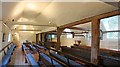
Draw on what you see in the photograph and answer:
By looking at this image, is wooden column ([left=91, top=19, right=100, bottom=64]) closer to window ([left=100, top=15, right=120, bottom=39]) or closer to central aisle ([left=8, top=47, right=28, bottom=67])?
central aisle ([left=8, top=47, right=28, bottom=67])

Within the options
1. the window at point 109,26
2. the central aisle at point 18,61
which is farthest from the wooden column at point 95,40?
the window at point 109,26

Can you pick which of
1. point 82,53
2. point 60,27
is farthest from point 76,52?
point 60,27

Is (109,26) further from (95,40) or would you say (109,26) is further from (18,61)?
(18,61)

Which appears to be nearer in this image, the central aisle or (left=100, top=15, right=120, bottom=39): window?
the central aisle

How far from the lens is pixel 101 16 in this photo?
335cm

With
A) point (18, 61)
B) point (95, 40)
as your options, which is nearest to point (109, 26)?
point (95, 40)

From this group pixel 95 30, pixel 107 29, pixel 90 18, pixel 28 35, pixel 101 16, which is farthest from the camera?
pixel 28 35

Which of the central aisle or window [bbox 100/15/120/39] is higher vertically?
window [bbox 100/15/120/39]

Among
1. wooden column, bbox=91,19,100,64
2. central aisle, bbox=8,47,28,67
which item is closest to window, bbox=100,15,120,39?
wooden column, bbox=91,19,100,64

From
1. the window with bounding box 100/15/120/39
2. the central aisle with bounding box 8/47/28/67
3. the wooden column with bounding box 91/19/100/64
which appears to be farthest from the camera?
the window with bounding box 100/15/120/39

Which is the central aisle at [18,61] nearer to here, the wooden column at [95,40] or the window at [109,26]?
the wooden column at [95,40]

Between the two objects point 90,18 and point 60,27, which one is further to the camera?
point 60,27

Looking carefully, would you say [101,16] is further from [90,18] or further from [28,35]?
[28,35]

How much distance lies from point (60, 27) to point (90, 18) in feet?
11.3
